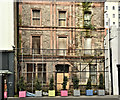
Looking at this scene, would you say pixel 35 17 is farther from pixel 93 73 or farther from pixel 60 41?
pixel 93 73

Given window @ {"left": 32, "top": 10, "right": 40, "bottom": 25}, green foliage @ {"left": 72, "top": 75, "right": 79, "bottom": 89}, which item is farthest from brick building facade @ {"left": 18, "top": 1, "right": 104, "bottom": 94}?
green foliage @ {"left": 72, "top": 75, "right": 79, "bottom": 89}

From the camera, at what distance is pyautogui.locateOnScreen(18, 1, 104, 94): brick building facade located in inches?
714

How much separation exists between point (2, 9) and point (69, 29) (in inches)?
203

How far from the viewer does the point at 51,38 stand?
18.5 metres

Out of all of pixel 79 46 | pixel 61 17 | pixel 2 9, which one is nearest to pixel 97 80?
pixel 79 46

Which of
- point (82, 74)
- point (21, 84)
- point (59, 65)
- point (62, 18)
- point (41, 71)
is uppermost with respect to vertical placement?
point (62, 18)

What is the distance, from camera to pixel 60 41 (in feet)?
61.3

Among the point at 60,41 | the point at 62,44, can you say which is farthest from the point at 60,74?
the point at 60,41

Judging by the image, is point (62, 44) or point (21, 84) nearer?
point (21, 84)

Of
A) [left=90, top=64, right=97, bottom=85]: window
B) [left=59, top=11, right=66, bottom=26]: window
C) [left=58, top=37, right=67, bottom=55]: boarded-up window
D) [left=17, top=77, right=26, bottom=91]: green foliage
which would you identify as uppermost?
[left=59, top=11, right=66, bottom=26]: window

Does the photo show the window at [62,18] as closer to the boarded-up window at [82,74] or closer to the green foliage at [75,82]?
the boarded-up window at [82,74]

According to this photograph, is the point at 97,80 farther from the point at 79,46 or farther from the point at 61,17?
the point at 61,17

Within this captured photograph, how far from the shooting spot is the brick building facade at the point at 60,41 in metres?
18.1

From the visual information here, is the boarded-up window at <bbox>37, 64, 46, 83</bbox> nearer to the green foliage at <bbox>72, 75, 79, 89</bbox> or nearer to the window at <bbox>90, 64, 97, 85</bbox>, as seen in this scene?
the green foliage at <bbox>72, 75, 79, 89</bbox>
